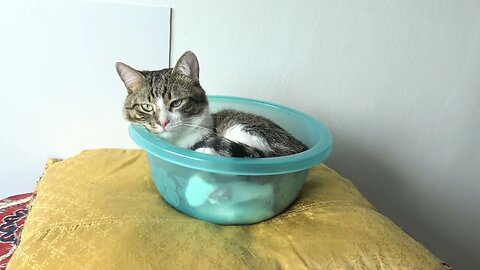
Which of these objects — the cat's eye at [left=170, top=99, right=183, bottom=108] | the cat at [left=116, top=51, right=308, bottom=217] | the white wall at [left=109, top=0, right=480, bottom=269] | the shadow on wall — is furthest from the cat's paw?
the shadow on wall

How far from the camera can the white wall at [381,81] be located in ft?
3.70

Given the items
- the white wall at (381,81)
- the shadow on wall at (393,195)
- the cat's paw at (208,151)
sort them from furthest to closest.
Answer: the shadow on wall at (393,195) → the white wall at (381,81) → the cat's paw at (208,151)

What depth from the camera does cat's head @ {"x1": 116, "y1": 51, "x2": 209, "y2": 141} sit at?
32.8 inches

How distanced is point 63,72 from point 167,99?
1.26ft

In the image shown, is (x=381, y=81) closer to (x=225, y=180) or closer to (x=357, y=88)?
(x=357, y=88)

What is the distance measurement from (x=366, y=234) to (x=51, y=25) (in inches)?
34.0

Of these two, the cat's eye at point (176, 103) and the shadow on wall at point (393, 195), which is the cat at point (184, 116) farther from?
the shadow on wall at point (393, 195)

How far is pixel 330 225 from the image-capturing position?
78cm

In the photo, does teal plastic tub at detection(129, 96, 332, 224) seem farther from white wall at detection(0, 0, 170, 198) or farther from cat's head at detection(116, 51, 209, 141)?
white wall at detection(0, 0, 170, 198)

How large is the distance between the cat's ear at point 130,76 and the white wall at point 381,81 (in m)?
0.25

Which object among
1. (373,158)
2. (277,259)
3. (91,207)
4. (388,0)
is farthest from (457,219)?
(91,207)

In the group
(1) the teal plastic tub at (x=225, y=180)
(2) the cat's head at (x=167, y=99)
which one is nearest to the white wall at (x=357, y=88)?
(2) the cat's head at (x=167, y=99)

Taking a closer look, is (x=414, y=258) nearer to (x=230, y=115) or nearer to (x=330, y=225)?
(x=330, y=225)

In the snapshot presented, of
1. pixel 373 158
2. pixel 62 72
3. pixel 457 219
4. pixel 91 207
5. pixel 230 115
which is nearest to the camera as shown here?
pixel 91 207
